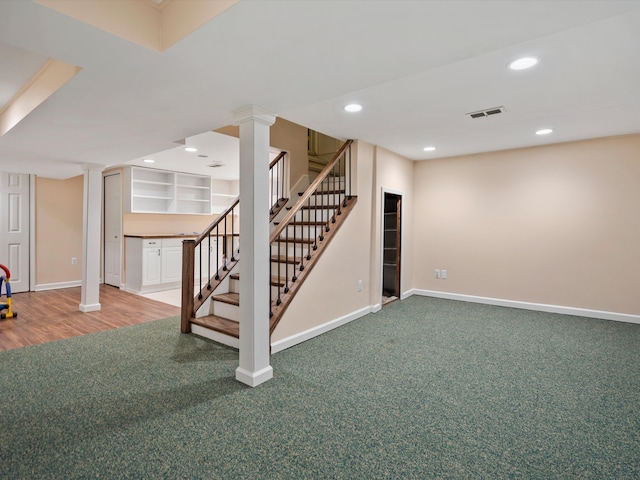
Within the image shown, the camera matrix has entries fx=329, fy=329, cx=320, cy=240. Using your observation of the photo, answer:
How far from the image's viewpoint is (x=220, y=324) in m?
3.43

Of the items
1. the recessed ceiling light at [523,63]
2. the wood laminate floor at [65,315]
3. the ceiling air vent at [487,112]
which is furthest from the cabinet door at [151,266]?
the recessed ceiling light at [523,63]

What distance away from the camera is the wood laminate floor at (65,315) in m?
3.55

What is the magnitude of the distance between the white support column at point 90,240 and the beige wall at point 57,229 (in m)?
2.29

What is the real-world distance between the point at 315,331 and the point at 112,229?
201 inches

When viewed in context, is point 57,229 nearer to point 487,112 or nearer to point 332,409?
point 332,409

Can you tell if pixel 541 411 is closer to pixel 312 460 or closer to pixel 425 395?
pixel 425 395

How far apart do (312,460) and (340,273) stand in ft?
7.69

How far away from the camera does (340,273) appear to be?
3865 mm

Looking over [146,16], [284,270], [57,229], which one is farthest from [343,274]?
[57,229]

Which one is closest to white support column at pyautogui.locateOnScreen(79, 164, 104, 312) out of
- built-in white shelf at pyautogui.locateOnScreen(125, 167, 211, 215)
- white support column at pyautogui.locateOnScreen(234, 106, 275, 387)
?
built-in white shelf at pyautogui.locateOnScreen(125, 167, 211, 215)

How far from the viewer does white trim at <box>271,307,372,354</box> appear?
308 cm

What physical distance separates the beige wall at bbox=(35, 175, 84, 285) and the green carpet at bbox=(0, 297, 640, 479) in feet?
12.4

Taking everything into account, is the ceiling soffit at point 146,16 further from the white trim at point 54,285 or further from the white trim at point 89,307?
the white trim at point 54,285

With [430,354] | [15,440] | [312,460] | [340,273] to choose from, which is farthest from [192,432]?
[340,273]
